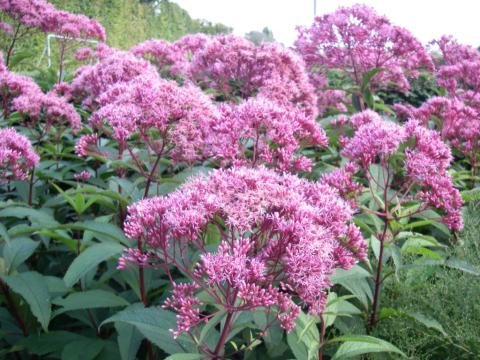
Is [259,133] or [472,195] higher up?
[259,133]

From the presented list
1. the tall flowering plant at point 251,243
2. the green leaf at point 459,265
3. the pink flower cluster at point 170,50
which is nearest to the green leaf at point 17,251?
the tall flowering plant at point 251,243

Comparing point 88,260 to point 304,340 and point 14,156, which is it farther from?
point 14,156

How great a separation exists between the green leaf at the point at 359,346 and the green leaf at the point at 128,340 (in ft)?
2.91

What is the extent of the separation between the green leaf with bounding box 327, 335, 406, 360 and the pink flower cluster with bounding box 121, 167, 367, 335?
29 centimetres

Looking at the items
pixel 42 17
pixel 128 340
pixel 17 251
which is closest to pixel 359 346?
pixel 128 340

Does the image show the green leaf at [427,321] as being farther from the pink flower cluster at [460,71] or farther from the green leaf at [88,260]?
the pink flower cluster at [460,71]

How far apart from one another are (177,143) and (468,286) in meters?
1.84

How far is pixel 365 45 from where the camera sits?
18.5ft

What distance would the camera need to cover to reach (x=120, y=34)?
21.7 m

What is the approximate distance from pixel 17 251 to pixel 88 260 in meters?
0.68

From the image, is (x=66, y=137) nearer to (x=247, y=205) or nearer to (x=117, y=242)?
(x=117, y=242)

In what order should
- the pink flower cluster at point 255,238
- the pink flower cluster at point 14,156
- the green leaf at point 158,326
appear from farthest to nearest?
the pink flower cluster at point 14,156
the green leaf at point 158,326
the pink flower cluster at point 255,238

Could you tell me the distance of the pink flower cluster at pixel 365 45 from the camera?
559 cm

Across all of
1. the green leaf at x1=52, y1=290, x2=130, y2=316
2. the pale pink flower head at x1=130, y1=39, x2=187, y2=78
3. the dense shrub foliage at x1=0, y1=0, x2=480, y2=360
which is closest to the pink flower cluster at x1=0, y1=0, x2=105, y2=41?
the pale pink flower head at x1=130, y1=39, x2=187, y2=78
